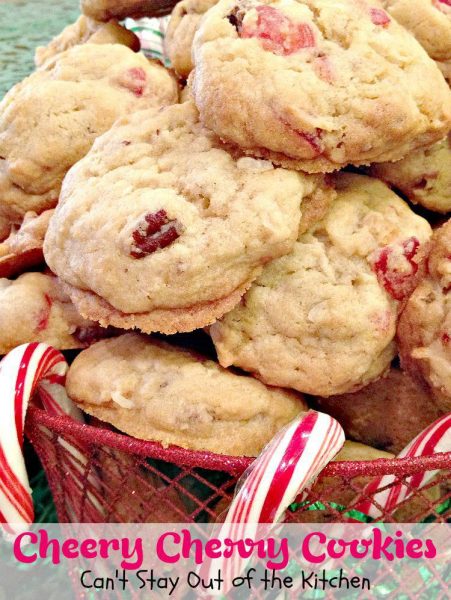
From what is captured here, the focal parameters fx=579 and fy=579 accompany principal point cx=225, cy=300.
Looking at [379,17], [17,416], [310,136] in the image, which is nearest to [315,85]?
[310,136]

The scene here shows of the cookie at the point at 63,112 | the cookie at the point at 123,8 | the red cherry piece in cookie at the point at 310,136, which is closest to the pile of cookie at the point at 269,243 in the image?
the red cherry piece in cookie at the point at 310,136

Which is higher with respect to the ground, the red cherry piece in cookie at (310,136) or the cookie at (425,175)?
the red cherry piece in cookie at (310,136)

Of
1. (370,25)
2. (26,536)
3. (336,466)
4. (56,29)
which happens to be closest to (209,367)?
(336,466)

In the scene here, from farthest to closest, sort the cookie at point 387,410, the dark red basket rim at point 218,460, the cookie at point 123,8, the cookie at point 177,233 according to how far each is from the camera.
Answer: the cookie at point 123,8 < the cookie at point 387,410 < the cookie at point 177,233 < the dark red basket rim at point 218,460

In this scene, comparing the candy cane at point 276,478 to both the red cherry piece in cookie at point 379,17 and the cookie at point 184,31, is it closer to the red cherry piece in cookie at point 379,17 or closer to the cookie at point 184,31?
the red cherry piece in cookie at point 379,17

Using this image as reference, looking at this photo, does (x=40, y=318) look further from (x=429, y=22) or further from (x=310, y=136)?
(x=429, y=22)

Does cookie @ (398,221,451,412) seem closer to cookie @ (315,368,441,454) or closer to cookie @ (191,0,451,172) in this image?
cookie @ (315,368,441,454)

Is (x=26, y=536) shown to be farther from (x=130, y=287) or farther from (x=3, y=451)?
(x=130, y=287)

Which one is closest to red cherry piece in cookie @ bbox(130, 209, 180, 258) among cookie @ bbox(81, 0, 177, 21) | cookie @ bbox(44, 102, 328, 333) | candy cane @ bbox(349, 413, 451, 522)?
cookie @ bbox(44, 102, 328, 333)
